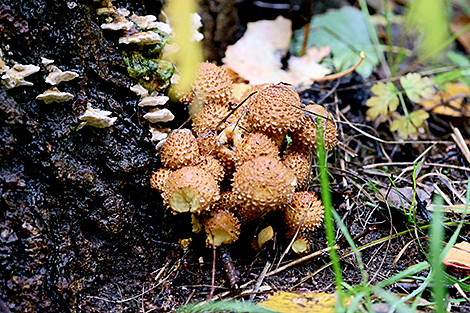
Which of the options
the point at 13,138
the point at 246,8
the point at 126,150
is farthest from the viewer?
the point at 246,8

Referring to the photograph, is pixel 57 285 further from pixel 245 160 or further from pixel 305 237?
pixel 305 237

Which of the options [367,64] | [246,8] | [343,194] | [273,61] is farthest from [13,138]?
[367,64]

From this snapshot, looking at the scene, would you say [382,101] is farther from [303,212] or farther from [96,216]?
[96,216]

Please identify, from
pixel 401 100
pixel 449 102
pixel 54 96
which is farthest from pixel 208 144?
pixel 449 102

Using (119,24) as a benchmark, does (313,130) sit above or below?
below

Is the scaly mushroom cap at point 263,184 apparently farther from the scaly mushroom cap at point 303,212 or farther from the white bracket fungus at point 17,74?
the white bracket fungus at point 17,74

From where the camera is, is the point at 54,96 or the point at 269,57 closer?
the point at 54,96

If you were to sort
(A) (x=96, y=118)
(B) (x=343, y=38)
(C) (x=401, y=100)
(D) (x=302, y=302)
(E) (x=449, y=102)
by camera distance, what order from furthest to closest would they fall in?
(B) (x=343, y=38)
(E) (x=449, y=102)
(C) (x=401, y=100)
(A) (x=96, y=118)
(D) (x=302, y=302)
